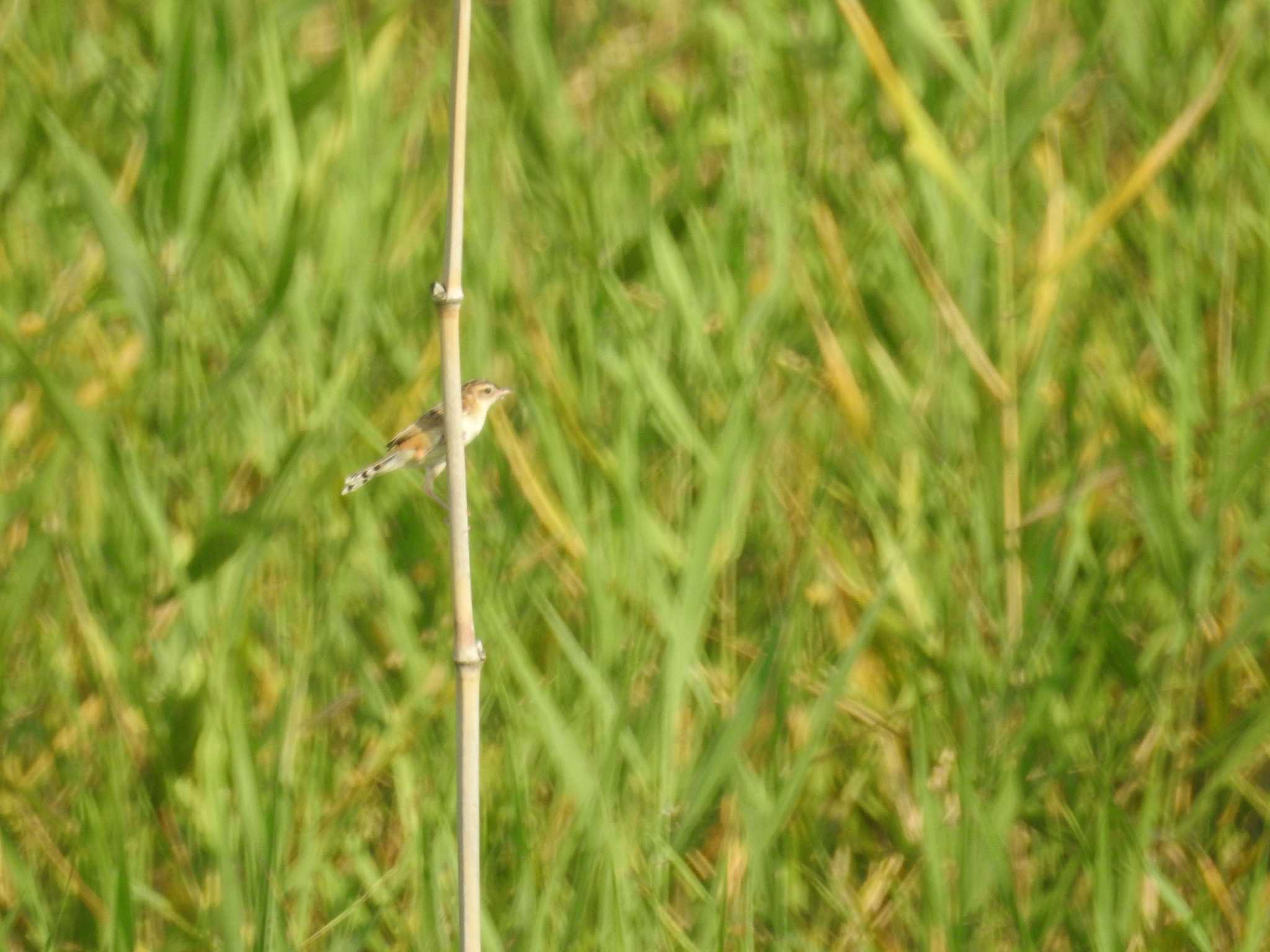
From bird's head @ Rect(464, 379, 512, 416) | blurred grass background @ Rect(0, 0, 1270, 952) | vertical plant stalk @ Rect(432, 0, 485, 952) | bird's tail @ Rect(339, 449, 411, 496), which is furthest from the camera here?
bird's head @ Rect(464, 379, 512, 416)

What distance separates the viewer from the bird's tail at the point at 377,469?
5.65ft

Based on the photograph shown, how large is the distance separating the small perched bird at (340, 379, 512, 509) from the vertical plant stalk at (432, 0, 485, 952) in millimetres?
536

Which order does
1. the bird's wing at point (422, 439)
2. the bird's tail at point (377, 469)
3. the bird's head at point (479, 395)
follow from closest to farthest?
the bird's tail at point (377, 469), the bird's wing at point (422, 439), the bird's head at point (479, 395)

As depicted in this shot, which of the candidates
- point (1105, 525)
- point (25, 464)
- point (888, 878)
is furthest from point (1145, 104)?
point (25, 464)

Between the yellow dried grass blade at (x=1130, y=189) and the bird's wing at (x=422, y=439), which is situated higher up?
the yellow dried grass blade at (x=1130, y=189)

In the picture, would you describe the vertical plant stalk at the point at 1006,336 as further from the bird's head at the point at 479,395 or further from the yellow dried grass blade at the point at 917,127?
the bird's head at the point at 479,395

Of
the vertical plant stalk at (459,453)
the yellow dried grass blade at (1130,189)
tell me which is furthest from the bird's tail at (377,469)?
the yellow dried grass blade at (1130,189)

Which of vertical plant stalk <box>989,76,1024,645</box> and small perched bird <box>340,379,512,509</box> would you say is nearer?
small perched bird <box>340,379,512,509</box>

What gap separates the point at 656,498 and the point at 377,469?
0.60 metres

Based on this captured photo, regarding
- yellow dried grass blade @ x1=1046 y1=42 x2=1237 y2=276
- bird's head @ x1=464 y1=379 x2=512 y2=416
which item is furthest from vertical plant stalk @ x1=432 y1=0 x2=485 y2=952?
yellow dried grass blade @ x1=1046 y1=42 x2=1237 y2=276

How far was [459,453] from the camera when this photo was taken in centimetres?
115

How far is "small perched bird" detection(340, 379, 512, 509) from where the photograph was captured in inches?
73.4

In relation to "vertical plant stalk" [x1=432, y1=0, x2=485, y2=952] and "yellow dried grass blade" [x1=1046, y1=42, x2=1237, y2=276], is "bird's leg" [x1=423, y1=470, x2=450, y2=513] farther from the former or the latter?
"yellow dried grass blade" [x1=1046, y1=42, x2=1237, y2=276]

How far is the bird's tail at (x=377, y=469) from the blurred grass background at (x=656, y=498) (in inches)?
3.6
